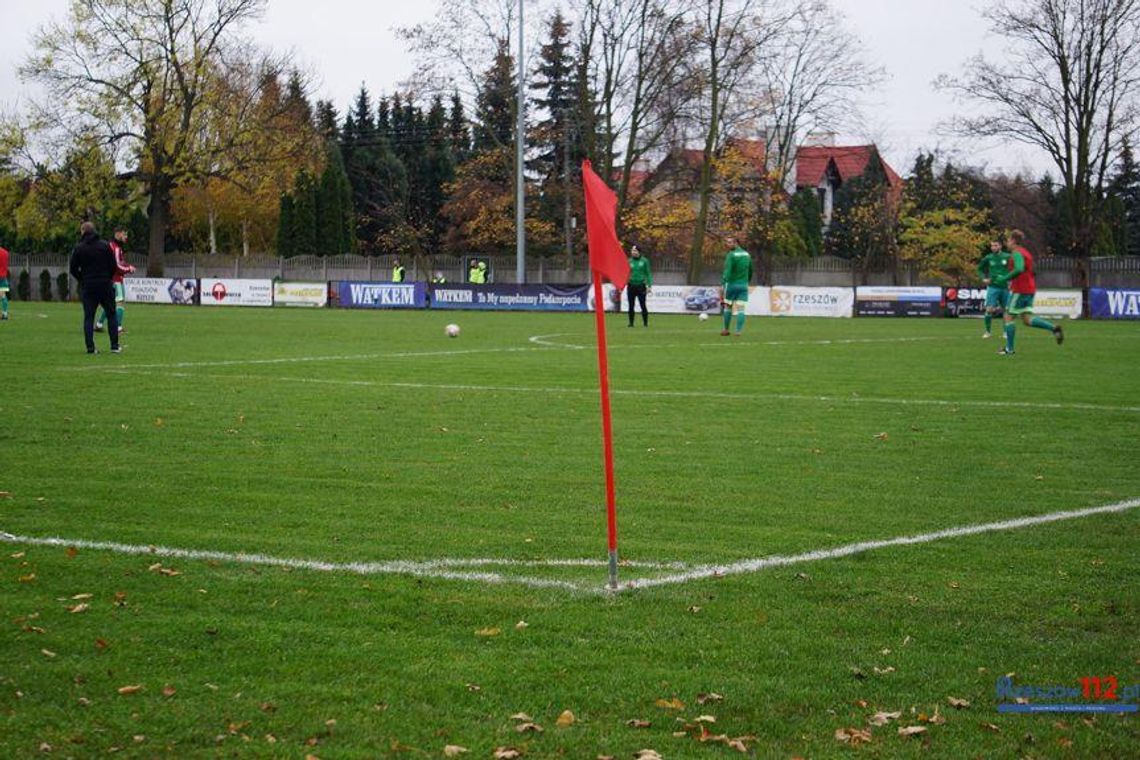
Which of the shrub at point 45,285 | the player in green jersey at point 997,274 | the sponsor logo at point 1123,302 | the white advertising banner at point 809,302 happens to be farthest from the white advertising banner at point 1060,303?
the shrub at point 45,285

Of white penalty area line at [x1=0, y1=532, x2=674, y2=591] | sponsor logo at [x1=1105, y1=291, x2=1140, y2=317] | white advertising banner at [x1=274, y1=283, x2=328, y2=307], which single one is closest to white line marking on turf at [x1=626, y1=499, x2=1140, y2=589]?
white penalty area line at [x1=0, y1=532, x2=674, y2=591]

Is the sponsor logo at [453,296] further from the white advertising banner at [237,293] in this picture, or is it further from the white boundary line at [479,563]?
the white boundary line at [479,563]

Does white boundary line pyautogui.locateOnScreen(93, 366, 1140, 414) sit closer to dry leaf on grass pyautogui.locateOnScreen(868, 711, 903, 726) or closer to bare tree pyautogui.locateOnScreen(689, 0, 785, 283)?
dry leaf on grass pyautogui.locateOnScreen(868, 711, 903, 726)

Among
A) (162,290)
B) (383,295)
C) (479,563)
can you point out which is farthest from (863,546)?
(162,290)

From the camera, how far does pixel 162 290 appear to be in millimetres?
50812

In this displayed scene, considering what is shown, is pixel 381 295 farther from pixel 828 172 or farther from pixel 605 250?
pixel 828 172

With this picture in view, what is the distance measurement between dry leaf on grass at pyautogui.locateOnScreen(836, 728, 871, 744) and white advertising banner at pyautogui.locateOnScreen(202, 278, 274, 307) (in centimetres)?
4753

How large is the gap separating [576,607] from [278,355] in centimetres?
1535

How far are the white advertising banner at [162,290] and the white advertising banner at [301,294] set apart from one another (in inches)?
132

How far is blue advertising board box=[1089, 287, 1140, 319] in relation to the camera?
4350 centimetres

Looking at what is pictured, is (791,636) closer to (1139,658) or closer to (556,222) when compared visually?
(1139,658)

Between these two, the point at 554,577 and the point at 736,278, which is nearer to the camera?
the point at 554,577

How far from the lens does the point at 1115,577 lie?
235 inches

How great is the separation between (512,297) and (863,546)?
41655mm
